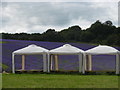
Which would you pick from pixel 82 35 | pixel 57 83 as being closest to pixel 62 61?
pixel 82 35

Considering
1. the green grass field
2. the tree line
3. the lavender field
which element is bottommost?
the green grass field

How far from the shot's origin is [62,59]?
2317 cm

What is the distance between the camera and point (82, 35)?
105 feet

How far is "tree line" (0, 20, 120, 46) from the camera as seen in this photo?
29.4 meters

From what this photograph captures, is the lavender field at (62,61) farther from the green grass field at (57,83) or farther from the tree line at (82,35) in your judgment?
the green grass field at (57,83)

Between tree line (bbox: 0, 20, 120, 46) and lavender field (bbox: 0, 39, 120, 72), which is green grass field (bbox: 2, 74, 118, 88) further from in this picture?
tree line (bbox: 0, 20, 120, 46)

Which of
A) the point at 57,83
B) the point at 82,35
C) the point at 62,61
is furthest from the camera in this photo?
the point at 82,35

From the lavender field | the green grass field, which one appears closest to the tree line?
the lavender field

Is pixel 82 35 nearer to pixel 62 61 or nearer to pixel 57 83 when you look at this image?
pixel 62 61

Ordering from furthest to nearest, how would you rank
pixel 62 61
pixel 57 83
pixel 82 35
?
pixel 82 35, pixel 62 61, pixel 57 83

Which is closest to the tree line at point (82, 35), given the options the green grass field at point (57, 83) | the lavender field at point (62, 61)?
the lavender field at point (62, 61)

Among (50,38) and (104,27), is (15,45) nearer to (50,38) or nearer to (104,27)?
(50,38)

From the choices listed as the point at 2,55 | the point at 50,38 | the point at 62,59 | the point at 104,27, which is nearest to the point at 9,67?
the point at 2,55

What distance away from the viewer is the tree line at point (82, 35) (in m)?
29.4
